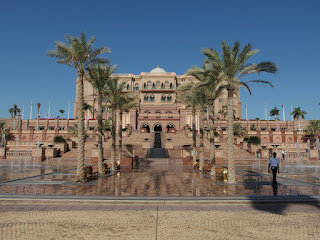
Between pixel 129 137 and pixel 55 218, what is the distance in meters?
38.8

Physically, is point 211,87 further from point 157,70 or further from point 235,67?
point 157,70

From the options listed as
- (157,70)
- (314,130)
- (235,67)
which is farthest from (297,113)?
(235,67)

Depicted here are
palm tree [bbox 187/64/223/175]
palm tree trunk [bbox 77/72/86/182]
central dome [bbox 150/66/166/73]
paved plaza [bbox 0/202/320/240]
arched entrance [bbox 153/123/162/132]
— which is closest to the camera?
paved plaza [bbox 0/202/320/240]

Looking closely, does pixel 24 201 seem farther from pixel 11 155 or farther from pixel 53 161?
pixel 11 155

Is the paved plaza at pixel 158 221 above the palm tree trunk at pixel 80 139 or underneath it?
underneath

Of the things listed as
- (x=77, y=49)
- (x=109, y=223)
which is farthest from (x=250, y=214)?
(x=77, y=49)

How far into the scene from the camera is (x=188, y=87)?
2344 cm

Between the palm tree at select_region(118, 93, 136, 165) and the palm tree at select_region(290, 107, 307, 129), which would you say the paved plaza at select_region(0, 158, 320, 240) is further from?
the palm tree at select_region(290, 107, 307, 129)

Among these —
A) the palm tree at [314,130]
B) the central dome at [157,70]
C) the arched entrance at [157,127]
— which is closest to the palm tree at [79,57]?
the arched entrance at [157,127]

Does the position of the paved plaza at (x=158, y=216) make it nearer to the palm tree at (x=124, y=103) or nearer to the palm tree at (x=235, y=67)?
the palm tree at (x=235, y=67)

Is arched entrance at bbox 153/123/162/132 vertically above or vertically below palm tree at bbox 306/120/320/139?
above

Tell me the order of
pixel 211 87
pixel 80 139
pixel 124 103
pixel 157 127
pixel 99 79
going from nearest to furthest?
pixel 80 139
pixel 99 79
pixel 211 87
pixel 124 103
pixel 157 127

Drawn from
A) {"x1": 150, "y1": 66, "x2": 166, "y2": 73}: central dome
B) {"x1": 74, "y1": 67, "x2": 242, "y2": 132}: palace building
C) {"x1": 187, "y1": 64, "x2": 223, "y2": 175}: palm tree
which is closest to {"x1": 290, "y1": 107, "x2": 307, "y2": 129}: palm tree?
{"x1": 74, "y1": 67, "x2": 242, "y2": 132}: palace building

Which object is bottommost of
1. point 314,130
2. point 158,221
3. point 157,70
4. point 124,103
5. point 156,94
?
point 158,221
